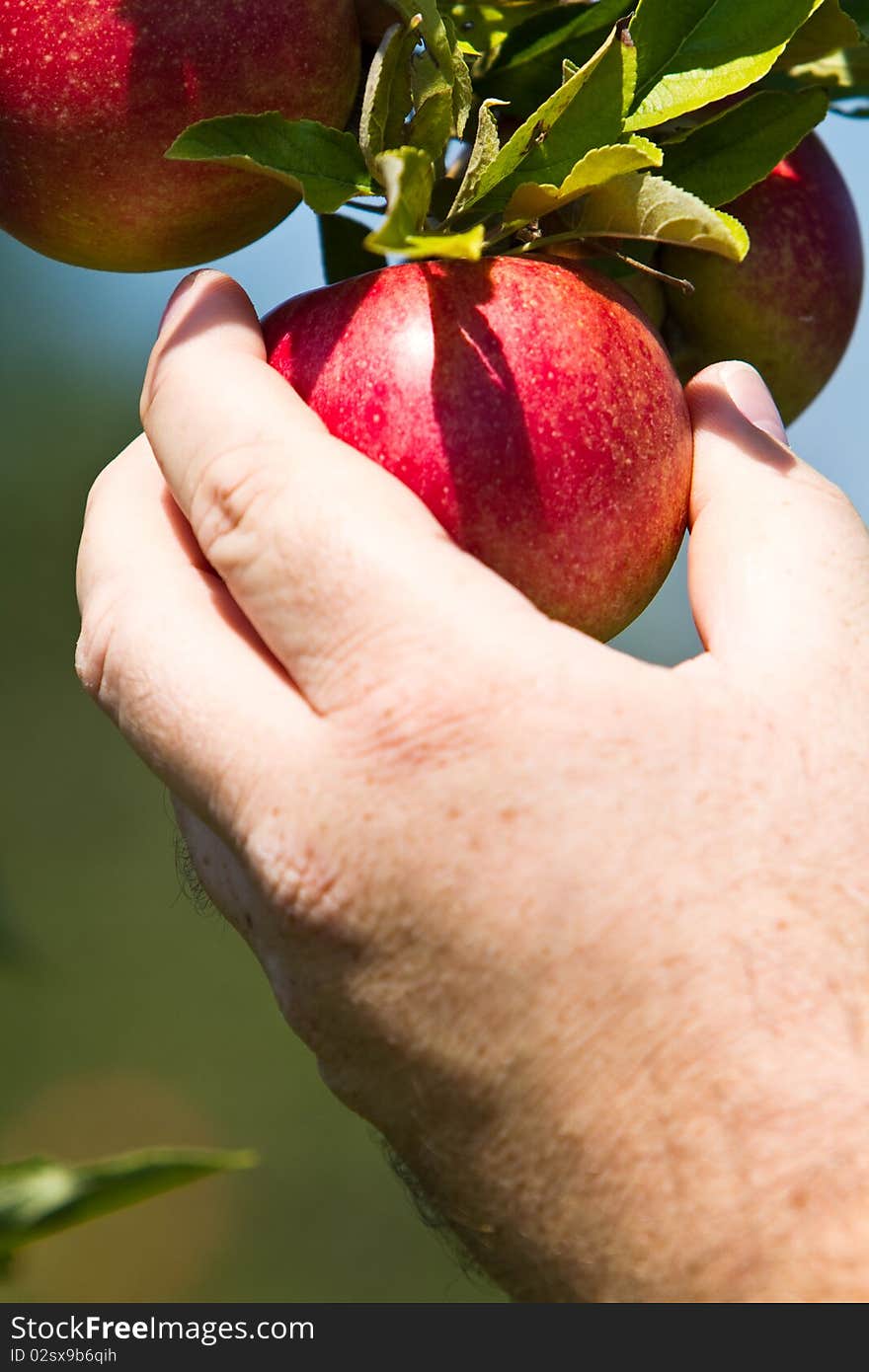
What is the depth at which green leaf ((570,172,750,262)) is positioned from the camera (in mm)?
859

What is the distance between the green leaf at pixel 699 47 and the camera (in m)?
0.99

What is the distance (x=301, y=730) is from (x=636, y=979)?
25cm

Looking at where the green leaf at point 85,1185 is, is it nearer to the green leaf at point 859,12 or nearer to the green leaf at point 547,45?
the green leaf at point 547,45

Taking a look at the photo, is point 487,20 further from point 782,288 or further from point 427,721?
point 427,721

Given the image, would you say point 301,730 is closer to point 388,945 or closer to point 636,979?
point 388,945

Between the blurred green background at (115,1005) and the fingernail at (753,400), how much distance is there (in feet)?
16.5

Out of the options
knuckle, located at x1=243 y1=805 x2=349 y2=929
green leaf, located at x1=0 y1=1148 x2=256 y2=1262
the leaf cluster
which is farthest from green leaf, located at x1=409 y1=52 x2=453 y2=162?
green leaf, located at x1=0 y1=1148 x2=256 y2=1262

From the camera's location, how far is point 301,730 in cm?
87

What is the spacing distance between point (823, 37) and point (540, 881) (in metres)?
0.79

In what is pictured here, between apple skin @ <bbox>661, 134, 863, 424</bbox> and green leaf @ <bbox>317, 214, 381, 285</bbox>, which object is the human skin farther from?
apple skin @ <bbox>661, 134, 863, 424</bbox>

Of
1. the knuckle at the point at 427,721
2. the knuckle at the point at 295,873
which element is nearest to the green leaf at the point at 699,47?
the knuckle at the point at 427,721

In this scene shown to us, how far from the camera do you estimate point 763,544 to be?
1.00 metres

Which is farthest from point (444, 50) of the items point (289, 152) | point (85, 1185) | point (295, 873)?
point (85, 1185)

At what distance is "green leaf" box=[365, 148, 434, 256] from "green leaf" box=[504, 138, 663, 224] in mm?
70
